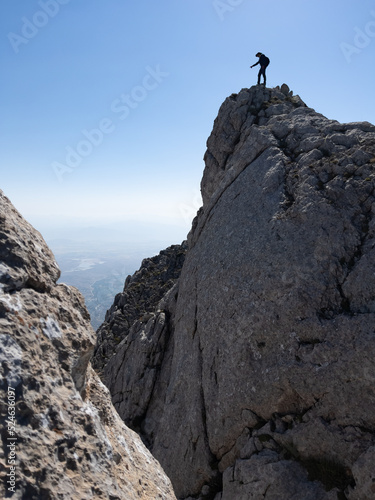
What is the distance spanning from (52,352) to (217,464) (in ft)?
58.3

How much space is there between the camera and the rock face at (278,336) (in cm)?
1703

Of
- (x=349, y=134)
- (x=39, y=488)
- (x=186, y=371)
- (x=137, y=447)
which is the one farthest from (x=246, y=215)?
(x=39, y=488)

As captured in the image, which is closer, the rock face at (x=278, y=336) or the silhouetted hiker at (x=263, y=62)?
the rock face at (x=278, y=336)

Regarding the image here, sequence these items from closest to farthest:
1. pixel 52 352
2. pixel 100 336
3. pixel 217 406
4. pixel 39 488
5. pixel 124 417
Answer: pixel 39 488
pixel 52 352
pixel 217 406
pixel 124 417
pixel 100 336

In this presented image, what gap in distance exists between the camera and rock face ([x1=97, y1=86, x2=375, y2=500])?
17.0 m

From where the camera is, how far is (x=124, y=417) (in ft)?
105

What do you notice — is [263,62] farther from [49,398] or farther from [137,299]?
[49,398]

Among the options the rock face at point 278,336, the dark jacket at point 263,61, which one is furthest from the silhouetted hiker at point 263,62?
the rock face at point 278,336

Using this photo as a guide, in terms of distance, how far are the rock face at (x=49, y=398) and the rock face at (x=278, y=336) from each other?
9.97 m

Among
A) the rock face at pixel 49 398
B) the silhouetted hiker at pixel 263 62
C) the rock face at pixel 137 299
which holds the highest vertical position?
the silhouetted hiker at pixel 263 62

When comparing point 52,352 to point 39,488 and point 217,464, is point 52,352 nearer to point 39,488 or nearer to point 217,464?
point 39,488

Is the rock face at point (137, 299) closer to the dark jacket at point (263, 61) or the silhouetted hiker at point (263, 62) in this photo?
the silhouetted hiker at point (263, 62)

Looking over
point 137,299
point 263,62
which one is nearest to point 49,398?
point 137,299

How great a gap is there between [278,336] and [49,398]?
1547cm
